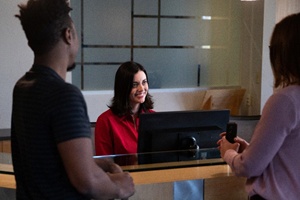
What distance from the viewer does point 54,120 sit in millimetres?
1333

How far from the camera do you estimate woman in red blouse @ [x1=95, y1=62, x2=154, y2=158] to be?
3125mm

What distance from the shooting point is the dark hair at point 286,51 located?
160 cm

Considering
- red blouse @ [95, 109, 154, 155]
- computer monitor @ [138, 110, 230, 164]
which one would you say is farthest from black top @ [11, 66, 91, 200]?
red blouse @ [95, 109, 154, 155]

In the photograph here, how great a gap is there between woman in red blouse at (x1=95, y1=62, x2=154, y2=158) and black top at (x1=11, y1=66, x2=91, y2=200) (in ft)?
5.50

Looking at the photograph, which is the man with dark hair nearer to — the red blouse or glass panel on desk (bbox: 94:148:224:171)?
glass panel on desk (bbox: 94:148:224:171)

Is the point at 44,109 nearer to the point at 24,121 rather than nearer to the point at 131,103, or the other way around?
the point at 24,121

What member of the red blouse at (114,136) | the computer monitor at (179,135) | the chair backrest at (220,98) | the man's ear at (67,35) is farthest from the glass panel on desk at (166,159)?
the chair backrest at (220,98)

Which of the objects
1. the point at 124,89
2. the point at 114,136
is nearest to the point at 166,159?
the point at 114,136

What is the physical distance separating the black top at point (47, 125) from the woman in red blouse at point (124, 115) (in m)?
1.68

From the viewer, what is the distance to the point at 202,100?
6.03m

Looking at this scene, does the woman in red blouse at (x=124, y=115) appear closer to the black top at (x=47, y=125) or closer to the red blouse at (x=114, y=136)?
the red blouse at (x=114, y=136)

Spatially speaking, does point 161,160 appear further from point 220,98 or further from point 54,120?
point 220,98

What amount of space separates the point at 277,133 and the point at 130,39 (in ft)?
14.2

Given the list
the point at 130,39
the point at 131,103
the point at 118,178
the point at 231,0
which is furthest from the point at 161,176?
the point at 231,0
